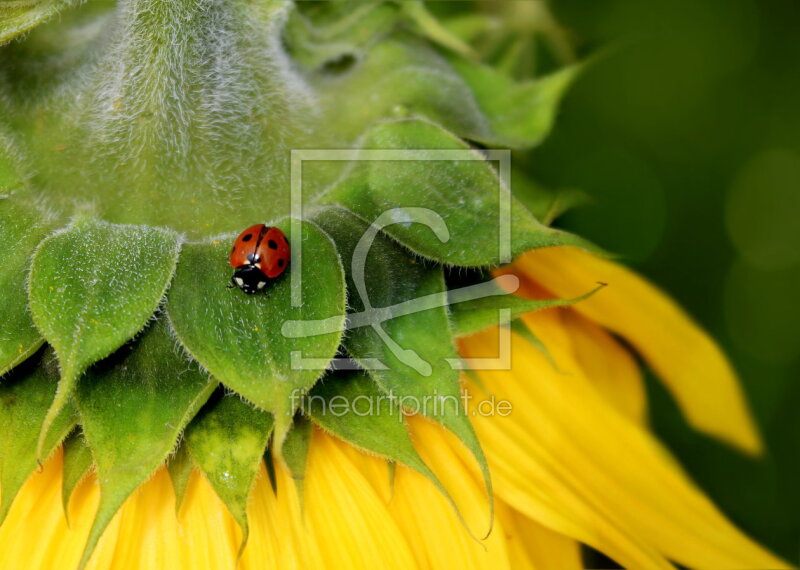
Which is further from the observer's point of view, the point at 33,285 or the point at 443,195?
the point at 443,195

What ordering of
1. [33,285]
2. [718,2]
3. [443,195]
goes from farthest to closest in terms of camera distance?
[718,2]
[443,195]
[33,285]

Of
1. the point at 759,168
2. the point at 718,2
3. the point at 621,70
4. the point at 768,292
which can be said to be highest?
the point at 718,2

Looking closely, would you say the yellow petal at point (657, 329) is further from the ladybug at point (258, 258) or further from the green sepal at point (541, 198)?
the ladybug at point (258, 258)

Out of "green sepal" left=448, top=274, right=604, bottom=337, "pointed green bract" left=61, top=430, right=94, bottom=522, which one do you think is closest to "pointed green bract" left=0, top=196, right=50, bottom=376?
"pointed green bract" left=61, top=430, right=94, bottom=522

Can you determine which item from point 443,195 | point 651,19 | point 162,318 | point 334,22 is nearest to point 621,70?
point 651,19

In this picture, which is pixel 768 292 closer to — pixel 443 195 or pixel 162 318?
pixel 443 195

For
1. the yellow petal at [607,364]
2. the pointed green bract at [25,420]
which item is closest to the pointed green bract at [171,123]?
the pointed green bract at [25,420]

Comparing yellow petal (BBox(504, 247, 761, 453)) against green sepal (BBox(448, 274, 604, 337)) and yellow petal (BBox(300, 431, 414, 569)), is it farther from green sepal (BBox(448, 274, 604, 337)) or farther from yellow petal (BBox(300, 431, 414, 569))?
yellow petal (BBox(300, 431, 414, 569))
